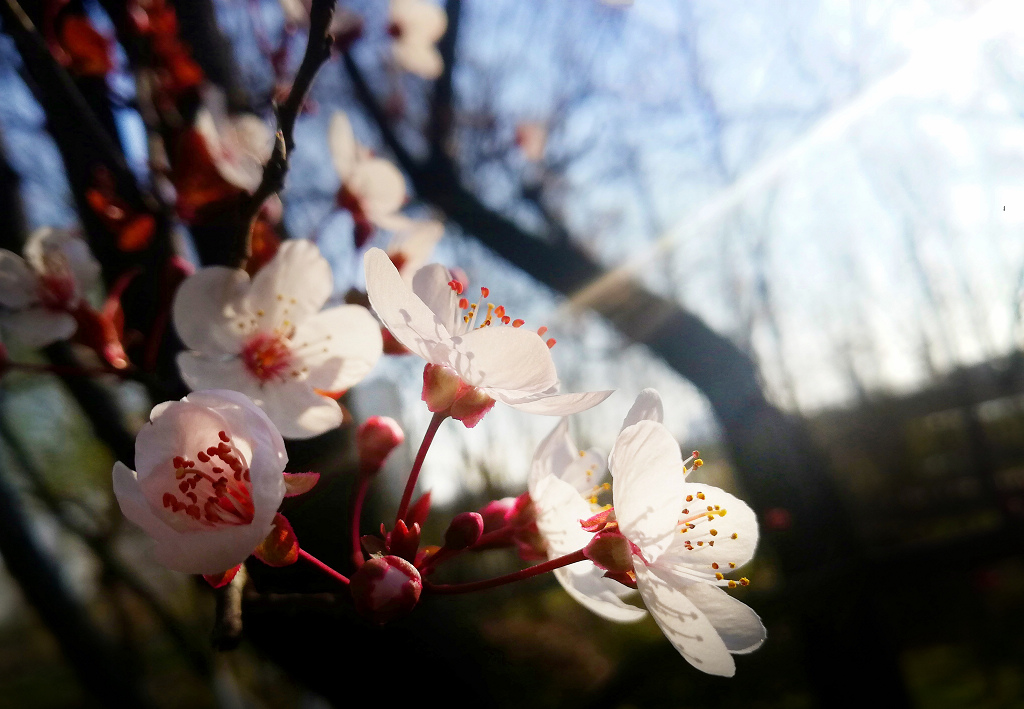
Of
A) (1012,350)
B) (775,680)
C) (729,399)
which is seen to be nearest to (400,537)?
(1012,350)

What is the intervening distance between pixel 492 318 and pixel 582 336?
245 cm

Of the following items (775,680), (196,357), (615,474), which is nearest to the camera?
(615,474)

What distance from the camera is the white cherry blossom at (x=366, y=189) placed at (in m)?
1.00

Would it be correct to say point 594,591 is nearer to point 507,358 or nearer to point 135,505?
point 507,358

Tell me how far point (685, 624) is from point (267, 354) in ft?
1.77

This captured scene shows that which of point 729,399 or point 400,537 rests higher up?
point 729,399

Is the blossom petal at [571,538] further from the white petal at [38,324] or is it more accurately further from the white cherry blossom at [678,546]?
the white petal at [38,324]

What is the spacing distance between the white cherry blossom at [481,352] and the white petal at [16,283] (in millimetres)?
659

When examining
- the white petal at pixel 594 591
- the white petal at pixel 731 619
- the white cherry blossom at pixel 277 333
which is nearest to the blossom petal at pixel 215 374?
the white cherry blossom at pixel 277 333

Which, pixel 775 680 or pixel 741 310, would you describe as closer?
pixel 741 310

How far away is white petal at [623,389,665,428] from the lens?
546 mm

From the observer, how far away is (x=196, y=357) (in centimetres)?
71

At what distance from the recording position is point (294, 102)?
0.49 m

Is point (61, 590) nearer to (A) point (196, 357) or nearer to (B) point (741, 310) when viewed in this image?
(A) point (196, 357)
